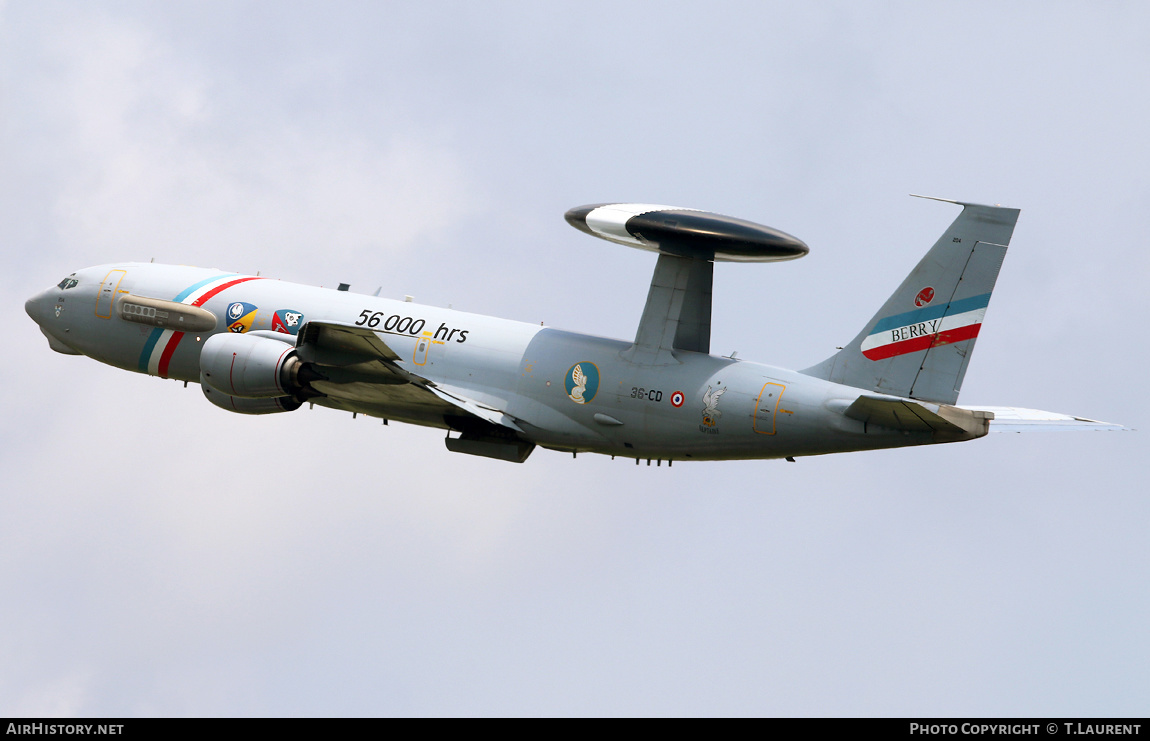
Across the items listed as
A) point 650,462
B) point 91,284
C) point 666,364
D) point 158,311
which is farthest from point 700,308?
point 91,284

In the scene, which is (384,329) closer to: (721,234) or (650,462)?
(650,462)

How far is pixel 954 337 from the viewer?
30203mm

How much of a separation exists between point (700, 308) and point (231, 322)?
38.6ft

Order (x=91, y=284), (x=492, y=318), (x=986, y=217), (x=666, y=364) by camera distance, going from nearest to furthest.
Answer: (x=986, y=217)
(x=666, y=364)
(x=492, y=318)
(x=91, y=284)

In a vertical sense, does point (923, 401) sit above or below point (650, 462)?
above

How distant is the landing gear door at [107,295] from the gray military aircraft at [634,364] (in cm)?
A: 126

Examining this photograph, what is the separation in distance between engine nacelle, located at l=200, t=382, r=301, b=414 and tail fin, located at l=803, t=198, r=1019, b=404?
12995 mm

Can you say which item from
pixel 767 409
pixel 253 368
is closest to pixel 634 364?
pixel 767 409

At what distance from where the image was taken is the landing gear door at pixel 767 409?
30.9 m

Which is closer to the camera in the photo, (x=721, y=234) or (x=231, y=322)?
(x=721, y=234)

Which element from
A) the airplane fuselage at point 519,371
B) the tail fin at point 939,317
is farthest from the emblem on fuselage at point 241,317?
the tail fin at point 939,317

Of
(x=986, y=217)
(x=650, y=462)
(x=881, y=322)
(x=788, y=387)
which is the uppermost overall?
(x=986, y=217)

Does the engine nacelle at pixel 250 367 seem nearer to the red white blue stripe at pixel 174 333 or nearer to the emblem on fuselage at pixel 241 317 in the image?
the emblem on fuselage at pixel 241 317

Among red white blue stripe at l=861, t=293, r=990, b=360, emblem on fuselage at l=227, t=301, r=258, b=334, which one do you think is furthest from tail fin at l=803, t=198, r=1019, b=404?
emblem on fuselage at l=227, t=301, r=258, b=334
